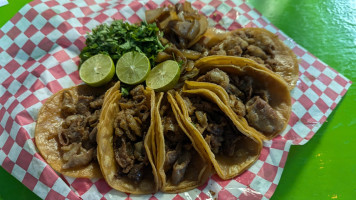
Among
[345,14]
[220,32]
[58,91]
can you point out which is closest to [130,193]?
[58,91]

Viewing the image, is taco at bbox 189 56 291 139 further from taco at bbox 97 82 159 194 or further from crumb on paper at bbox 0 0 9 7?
crumb on paper at bbox 0 0 9 7

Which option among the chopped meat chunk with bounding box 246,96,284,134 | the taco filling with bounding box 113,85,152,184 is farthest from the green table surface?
the taco filling with bounding box 113,85,152,184

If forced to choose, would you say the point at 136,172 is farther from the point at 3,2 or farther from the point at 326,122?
the point at 3,2

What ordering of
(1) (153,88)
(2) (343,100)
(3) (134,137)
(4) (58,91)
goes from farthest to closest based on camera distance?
(2) (343,100)
(4) (58,91)
(1) (153,88)
(3) (134,137)

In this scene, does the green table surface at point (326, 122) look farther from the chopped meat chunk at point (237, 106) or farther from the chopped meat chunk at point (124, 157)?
the chopped meat chunk at point (124, 157)

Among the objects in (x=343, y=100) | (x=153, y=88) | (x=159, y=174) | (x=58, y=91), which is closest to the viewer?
(x=159, y=174)

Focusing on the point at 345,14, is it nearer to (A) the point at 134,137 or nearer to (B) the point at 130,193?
(A) the point at 134,137

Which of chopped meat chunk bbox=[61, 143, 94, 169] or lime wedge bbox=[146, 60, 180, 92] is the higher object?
lime wedge bbox=[146, 60, 180, 92]
